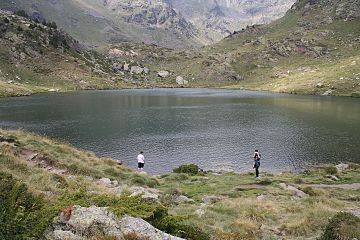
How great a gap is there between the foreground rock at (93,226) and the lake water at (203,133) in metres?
44.7

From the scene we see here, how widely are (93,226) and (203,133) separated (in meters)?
79.0

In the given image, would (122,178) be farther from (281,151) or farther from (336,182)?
(281,151)

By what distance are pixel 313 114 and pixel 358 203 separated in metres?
96.6

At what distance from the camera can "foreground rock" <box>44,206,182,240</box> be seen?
11.7m

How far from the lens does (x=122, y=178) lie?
38688 millimetres

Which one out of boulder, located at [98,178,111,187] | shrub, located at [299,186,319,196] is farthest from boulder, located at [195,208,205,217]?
shrub, located at [299,186,319,196]

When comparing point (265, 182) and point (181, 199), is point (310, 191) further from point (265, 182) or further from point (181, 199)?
point (181, 199)

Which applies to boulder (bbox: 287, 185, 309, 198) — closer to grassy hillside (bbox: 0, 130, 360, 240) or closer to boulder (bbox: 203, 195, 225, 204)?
grassy hillside (bbox: 0, 130, 360, 240)

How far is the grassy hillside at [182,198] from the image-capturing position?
1432 cm

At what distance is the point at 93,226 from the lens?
1202 cm

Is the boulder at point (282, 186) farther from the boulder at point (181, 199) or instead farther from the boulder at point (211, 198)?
the boulder at point (181, 199)

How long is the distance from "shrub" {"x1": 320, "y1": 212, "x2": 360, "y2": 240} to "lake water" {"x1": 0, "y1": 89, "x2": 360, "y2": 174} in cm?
3993

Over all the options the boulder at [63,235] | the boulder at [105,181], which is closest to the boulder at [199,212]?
the boulder at [105,181]

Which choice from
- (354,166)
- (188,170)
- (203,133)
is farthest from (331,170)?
(203,133)
